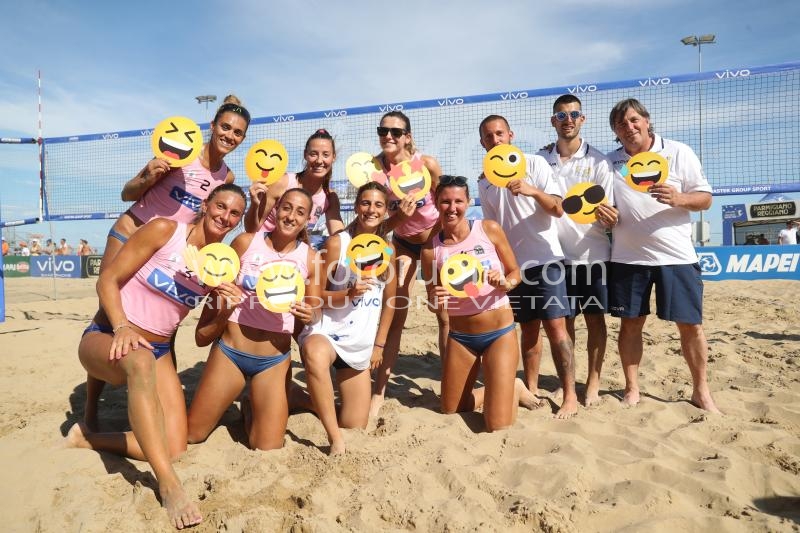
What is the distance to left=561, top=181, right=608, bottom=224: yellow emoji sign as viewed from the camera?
12.3 feet

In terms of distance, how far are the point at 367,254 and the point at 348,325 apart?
57 cm

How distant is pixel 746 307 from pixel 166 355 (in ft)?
26.3

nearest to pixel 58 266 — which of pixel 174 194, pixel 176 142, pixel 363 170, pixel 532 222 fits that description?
pixel 174 194

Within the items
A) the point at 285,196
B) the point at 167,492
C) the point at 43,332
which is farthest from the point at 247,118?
the point at 43,332

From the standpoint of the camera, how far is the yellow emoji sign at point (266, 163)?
3844mm

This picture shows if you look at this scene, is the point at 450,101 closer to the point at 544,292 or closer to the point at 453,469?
the point at 544,292

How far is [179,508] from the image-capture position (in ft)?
7.97

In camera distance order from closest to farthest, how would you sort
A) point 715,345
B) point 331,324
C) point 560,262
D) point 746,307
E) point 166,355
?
1. point 166,355
2. point 331,324
3. point 560,262
4. point 715,345
5. point 746,307

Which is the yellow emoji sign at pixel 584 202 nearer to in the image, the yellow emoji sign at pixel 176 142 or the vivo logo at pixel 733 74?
the yellow emoji sign at pixel 176 142

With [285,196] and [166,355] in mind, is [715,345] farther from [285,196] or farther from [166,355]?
[166,355]

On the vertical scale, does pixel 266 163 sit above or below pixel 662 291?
above

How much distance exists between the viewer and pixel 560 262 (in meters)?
3.99

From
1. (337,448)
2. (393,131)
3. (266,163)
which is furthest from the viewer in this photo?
(393,131)

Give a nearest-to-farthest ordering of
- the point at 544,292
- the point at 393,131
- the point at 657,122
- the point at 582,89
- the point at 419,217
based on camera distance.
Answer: the point at 544,292, the point at 393,131, the point at 419,217, the point at 582,89, the point at 657,122
